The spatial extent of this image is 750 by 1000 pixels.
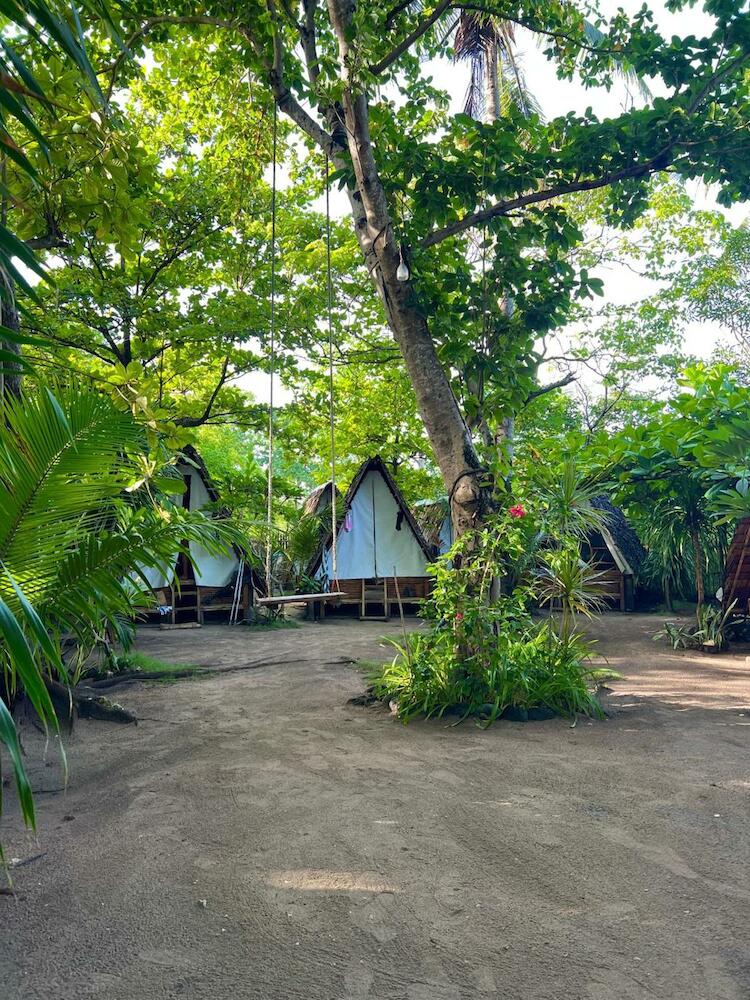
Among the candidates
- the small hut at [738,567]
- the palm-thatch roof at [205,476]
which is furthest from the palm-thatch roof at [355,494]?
the small hut at [738,567]

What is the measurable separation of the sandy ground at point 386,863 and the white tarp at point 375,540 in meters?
8.83

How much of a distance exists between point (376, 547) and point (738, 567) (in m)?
7.15

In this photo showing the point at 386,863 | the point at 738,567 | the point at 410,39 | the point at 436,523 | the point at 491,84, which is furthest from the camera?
the point at 436,523

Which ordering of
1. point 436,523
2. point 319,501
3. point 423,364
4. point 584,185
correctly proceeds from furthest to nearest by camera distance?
point 319,501, point 436,523, point 423,364, point 584,185

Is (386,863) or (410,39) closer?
(386,863)

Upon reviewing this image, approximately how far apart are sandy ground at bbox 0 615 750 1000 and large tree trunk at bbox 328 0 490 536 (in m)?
1.82

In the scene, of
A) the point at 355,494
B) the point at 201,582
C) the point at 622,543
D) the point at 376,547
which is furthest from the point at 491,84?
the point at 201,582

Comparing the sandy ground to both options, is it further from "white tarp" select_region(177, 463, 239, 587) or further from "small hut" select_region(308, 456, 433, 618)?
"small hut" select_region(308, 456, 433, 618)

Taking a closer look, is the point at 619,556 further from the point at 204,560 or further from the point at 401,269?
the point at 401,269

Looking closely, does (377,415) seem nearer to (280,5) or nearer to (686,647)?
(686,647)

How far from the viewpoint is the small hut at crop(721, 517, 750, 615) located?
8.52 metres

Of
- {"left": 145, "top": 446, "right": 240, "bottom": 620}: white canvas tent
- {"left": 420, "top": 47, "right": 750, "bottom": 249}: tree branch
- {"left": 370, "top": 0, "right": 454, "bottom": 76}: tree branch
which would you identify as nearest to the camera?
{"left": 420, "top": 47, "right": 750, "bottom": 249}: tree branch

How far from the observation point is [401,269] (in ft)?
18.9

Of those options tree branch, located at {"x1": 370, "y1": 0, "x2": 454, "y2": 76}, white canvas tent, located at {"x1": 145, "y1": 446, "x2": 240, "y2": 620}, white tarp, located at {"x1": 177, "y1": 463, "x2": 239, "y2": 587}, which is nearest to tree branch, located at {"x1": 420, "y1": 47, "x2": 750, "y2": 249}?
tree branch, located at {"x1": 370, "y1": 0, "x2": 454, "y2": 76}
